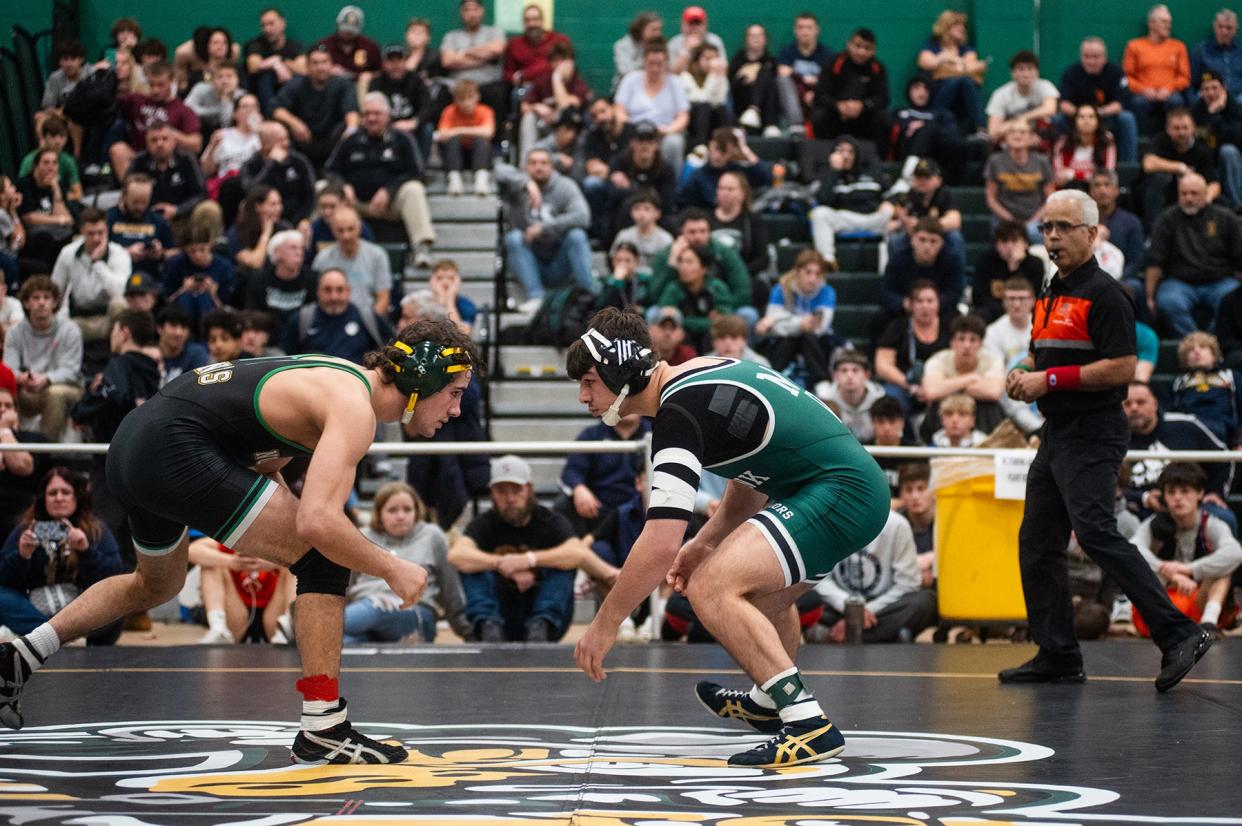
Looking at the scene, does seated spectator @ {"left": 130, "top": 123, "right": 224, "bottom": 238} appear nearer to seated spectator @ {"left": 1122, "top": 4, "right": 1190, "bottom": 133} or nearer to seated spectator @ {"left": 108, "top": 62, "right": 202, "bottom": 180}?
seated spectator @ {"left": 108, "top": 62, "right": 202, "bottom": 180}

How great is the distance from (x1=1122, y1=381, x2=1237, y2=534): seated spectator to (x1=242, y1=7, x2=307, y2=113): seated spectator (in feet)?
25.5

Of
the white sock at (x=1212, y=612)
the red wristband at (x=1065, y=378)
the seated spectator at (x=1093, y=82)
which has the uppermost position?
the seated spectator at (x=1093, y=82)

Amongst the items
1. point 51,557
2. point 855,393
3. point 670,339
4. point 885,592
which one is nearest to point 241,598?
point 51,557

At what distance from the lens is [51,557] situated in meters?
8.04

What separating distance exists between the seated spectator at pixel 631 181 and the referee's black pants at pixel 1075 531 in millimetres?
6417

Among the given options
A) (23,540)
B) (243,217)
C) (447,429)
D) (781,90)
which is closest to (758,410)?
(23,540)

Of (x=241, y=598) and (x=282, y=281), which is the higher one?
(x=282, y=281)

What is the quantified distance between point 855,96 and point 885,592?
6.40 meters

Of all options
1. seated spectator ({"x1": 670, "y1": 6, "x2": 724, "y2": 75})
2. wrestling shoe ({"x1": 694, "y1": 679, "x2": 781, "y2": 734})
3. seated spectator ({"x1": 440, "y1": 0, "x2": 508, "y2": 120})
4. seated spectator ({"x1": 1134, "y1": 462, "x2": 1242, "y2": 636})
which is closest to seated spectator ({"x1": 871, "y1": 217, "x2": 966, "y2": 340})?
seated spectator ({"x1": 1134, "y1": 462, "x2": 1242, "y2": 636})

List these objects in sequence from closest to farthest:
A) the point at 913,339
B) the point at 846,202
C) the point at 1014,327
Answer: the point at 1014,327
the point at 913,339
the point at 846,202

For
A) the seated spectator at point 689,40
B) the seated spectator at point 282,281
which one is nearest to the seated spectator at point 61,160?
the seated spectator at point 282,281

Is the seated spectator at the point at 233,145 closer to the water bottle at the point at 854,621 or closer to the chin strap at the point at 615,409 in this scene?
the water bottle at the point at 854,621

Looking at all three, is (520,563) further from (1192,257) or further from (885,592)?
(1192,257)

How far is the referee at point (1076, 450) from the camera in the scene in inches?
236
